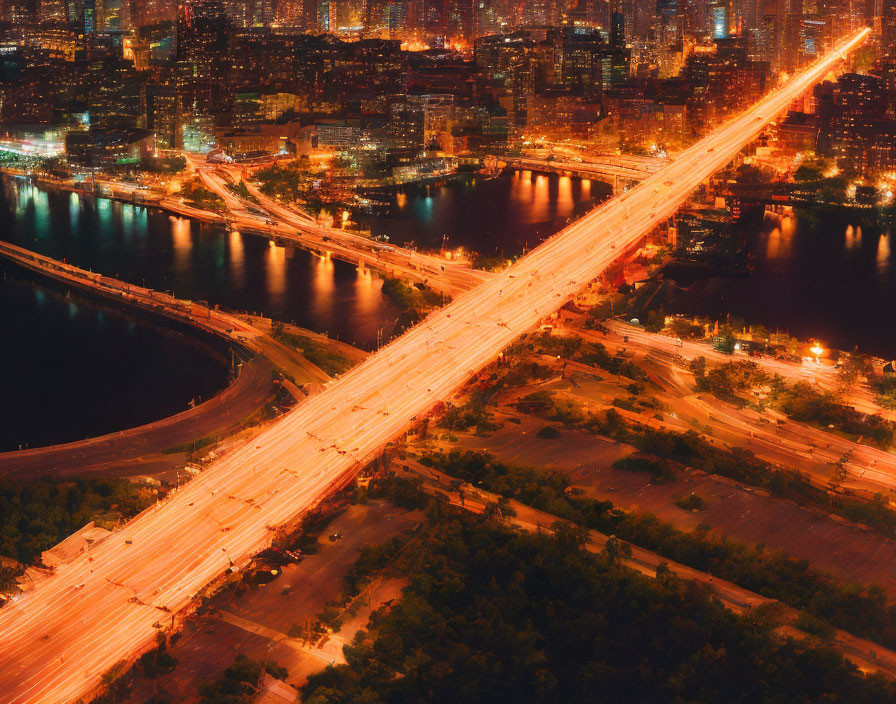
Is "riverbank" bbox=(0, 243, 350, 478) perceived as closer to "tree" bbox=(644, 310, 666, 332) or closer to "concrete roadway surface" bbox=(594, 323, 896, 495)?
"concrete roadway surface" bbox=(594, 323, 896, 495)

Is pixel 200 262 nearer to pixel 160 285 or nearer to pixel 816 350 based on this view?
pixel 160 285

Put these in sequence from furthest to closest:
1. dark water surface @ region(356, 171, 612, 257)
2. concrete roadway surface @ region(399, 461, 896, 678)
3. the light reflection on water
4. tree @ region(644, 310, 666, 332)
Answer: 1. dark water surface @ region(356, 171, 612, 257)
2. the light reflection on water
3. tree @ region(644, 310, 666, 332)
4. concrete roadway surface @ region(399, 461, 896, 678)

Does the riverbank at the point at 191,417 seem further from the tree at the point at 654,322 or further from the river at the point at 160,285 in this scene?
the tree at the point at 654,322

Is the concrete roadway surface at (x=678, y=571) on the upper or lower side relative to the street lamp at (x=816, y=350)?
lower

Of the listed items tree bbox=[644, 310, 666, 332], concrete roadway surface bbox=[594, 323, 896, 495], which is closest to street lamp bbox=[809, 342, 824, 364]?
concrete roadway surface bbox=[594, 323, 896, 495]

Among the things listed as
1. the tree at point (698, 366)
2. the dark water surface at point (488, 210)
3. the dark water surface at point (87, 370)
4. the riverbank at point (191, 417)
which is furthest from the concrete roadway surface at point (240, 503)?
the dark water surface at point (488, 210)

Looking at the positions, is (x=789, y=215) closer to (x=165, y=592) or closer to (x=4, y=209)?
(x=4, y=209)
